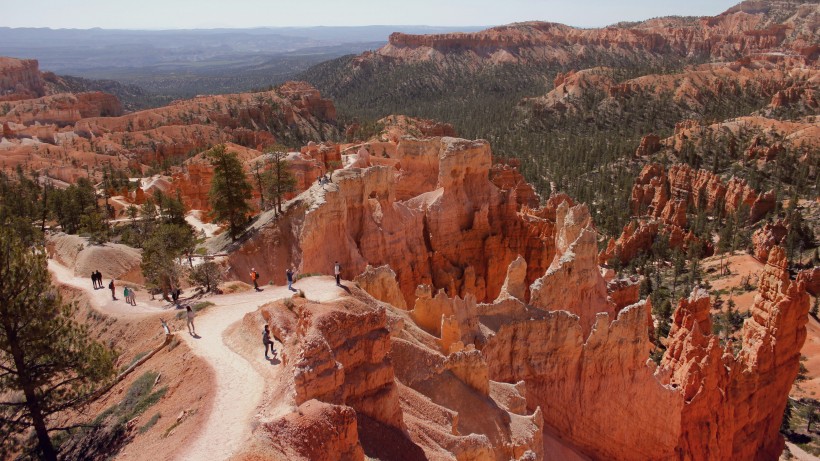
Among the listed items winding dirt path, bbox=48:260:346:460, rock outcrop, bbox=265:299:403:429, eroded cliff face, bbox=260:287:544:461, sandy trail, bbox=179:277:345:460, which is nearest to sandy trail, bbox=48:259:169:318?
winding dirt path, bbox=48:260:346:460

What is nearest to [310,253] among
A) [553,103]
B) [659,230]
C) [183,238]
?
[183,238]

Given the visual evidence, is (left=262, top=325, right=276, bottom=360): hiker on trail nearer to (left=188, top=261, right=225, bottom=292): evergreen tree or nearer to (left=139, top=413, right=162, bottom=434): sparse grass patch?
(left=139, top=413, right=162, bottom=434): sparse grass patch

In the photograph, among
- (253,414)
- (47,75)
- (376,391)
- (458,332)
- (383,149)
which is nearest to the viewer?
(253,414)

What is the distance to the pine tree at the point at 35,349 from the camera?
49.5 feet

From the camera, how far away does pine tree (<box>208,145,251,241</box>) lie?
104 ft

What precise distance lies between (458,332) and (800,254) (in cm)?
4902

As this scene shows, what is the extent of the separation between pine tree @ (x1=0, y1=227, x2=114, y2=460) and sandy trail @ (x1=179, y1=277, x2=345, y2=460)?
9.58 ft

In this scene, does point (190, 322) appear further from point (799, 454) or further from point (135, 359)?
point (799, 454)

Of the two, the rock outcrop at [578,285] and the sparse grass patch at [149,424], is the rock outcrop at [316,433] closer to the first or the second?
the sparse grass patch at [149,424]

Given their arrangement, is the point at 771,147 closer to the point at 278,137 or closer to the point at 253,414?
the point at 278,137

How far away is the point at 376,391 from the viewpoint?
14172mm

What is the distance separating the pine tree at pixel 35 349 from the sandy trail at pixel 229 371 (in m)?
2.92

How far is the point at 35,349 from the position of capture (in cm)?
1563

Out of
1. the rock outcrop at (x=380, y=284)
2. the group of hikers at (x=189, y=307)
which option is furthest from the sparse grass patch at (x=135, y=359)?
the rock outcrop at (x=380, y=284)
